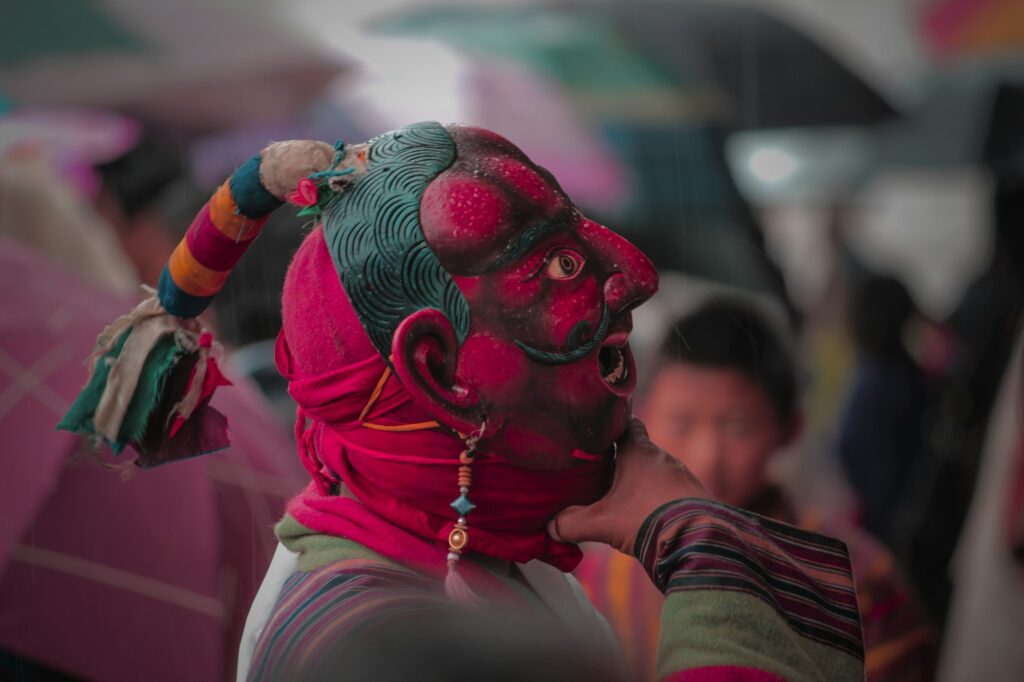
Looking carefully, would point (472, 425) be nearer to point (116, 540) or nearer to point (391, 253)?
point (391, 253)

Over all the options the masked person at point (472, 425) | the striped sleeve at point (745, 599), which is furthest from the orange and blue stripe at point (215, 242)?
the striped sleeve at point (745, 599)

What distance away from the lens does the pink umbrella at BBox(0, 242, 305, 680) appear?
3.50 ft

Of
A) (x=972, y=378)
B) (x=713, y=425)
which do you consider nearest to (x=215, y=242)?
(x=713, y=425)

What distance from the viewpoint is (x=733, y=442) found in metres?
1.18

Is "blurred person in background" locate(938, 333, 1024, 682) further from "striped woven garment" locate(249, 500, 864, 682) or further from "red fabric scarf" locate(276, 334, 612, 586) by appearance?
"red fabric scarf" locate(276, 334, 612, 586)

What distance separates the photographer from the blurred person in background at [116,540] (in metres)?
1.06

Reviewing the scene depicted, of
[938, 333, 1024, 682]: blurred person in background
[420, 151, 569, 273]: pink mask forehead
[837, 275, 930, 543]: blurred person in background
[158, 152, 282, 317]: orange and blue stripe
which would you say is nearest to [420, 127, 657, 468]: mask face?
[420, 151, 569, 273]: pink mask forehead

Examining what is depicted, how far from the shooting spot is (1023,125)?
162cm

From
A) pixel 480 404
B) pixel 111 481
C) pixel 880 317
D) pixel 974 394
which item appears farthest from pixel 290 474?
pixel 974 394

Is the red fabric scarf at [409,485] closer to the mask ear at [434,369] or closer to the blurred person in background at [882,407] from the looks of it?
the mask ear at [434,369]

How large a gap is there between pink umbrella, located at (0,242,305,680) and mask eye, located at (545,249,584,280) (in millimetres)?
382

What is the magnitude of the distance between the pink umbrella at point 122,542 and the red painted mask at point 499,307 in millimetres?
315

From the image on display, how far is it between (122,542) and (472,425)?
1.60ft

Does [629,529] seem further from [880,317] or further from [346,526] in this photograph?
[880,317]
